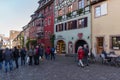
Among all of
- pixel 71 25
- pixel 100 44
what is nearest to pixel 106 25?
pixel 100 44

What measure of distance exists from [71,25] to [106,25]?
33.9 ft

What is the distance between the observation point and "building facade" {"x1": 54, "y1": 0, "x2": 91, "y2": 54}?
3262 cm

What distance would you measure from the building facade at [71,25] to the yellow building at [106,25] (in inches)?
64.8

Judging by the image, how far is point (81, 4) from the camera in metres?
34.5

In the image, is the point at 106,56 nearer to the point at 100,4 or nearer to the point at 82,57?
the point at 82,57

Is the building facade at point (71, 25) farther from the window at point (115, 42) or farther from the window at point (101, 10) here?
the window at point (115, 42)

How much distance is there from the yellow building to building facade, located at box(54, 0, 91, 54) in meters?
1.65

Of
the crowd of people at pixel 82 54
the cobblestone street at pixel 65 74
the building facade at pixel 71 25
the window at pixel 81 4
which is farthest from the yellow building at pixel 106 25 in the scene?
the cobblestone street at pixel 65 74

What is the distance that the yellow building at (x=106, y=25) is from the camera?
26.0 m

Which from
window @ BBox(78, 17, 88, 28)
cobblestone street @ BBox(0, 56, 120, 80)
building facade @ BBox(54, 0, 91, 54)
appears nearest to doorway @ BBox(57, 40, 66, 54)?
building facade @ BBox(54, 0, 91, 54)

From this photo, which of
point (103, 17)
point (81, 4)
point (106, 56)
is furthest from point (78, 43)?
point (106, 56)

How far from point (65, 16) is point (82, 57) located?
2121cm

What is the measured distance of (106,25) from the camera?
90.9 ft

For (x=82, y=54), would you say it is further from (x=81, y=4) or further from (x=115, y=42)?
(x=81, y=4)
